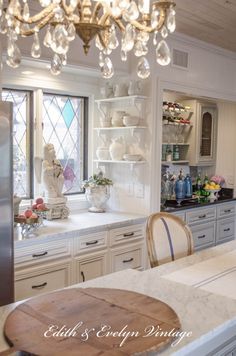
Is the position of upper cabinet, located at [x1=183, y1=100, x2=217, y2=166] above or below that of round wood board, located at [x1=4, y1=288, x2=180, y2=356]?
above

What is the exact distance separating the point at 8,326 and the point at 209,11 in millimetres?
2818

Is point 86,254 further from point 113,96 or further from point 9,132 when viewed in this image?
point 113,96

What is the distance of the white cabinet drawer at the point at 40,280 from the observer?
2.75m

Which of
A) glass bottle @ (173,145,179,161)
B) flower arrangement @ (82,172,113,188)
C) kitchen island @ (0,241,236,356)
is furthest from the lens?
glass bottle @ (173,145,179,161)

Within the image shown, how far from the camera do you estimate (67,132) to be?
393 cm

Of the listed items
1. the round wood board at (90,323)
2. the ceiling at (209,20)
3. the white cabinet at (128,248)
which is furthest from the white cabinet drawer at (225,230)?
the round wood board at (90,323)

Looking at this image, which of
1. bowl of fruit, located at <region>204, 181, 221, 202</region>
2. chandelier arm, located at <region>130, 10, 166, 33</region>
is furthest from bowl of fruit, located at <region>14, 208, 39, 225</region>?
bowl of fruit, located at <region>204, 181, 221, 202</region>

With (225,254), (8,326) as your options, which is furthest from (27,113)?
(8,326)

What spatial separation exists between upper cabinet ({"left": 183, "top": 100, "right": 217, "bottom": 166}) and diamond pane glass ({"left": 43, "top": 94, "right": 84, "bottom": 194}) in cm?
163

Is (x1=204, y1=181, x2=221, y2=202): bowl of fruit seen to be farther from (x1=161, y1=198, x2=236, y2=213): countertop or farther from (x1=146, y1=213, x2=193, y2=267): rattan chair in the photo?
(x1=146, y1=213, x2=193, y2=267): rattan chair

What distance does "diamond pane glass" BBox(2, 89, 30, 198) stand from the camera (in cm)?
350

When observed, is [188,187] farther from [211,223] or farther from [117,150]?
[117,150]

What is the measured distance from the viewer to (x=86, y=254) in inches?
125

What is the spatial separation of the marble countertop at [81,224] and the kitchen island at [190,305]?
111cm
